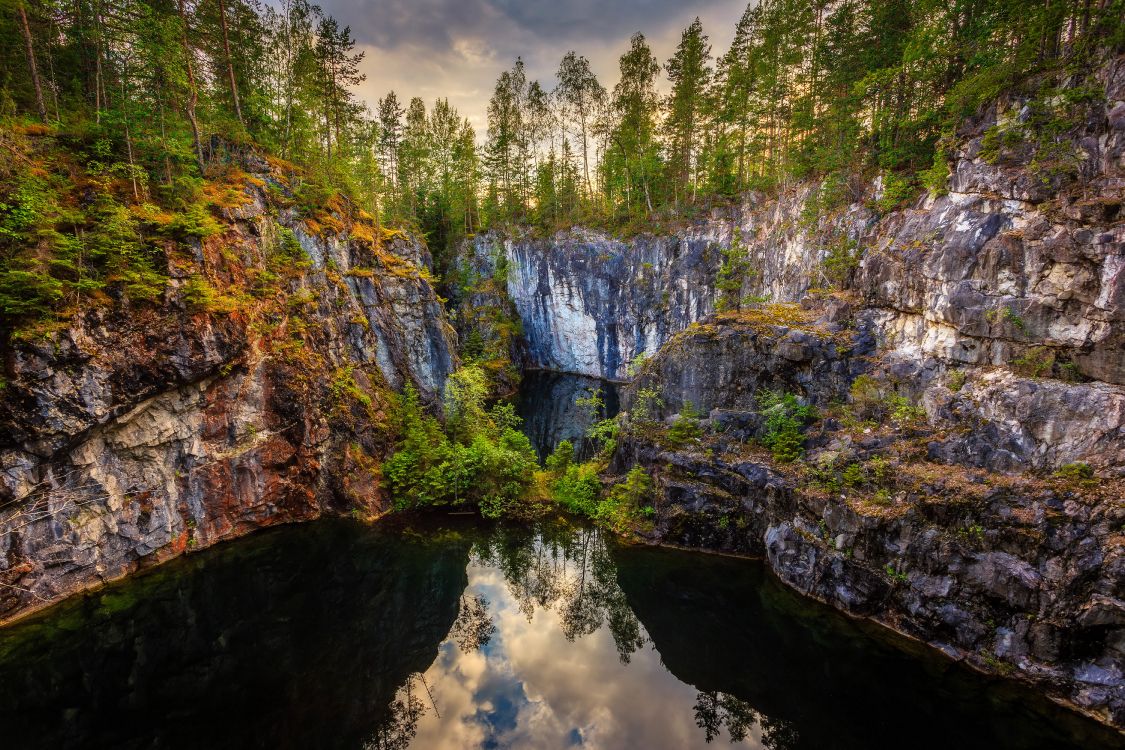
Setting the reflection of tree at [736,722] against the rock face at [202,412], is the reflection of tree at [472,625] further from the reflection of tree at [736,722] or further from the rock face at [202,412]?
the rock face at [202,412]

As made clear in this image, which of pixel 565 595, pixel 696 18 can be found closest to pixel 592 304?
pixel 696 18

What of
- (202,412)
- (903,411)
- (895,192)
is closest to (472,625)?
(202,412)

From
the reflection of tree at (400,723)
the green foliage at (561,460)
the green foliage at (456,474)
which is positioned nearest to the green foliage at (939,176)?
the green foliage at (561,460)

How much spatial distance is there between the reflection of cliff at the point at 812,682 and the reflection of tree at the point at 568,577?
62 centimetres

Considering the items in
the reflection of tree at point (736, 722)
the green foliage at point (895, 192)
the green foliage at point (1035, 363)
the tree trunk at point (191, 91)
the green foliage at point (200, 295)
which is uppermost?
the tree trunk at point (191, 91)

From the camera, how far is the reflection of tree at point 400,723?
26.6 feet

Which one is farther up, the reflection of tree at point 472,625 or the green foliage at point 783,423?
the green foliage at point 783,423

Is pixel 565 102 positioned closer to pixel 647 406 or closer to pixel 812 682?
pixel 647 406

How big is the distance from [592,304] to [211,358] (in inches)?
1149

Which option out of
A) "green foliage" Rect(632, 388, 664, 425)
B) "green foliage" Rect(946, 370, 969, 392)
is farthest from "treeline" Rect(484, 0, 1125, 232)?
"green foliage" Rect(632, 388, 664, 425)

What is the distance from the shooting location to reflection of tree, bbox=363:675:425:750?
811 cm

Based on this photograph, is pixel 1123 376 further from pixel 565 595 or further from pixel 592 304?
pixel 592 304

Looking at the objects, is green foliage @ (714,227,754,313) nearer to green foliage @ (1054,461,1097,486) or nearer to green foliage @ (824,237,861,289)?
green foliage @ (824,237,861,289)

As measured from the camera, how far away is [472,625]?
11.9m
